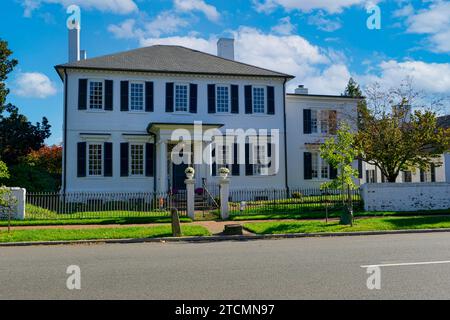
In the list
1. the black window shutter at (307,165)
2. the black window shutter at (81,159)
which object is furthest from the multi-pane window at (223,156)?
the black window shutter at (81,159)

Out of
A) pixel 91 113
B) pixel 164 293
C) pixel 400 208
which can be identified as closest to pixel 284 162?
pixel 400 208

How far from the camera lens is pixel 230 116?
2648cm

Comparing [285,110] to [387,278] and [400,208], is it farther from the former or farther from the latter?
[387,278]

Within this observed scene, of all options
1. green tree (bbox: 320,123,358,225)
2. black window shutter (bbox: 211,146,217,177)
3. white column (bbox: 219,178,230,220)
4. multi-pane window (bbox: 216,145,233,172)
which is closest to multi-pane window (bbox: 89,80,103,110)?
black window shutter (bbox: 211,146,217,177)

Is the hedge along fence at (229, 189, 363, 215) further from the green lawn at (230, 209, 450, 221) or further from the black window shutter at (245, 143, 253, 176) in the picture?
the black window shutter at (245, 143, 253, 176)

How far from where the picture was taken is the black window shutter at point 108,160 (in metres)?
24.6

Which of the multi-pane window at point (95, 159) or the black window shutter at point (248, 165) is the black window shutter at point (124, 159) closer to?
the multi-pane window at point (95, 159)

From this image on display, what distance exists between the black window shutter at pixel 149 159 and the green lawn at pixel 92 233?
1021 cm

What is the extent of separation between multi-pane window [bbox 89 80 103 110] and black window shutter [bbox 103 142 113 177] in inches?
87.0

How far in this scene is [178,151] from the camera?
25.0 m

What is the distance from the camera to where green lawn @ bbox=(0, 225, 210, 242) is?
1352 cm

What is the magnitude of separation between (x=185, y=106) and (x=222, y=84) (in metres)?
2.61

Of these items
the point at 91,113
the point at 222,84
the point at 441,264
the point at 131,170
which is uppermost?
the point at 222,84
